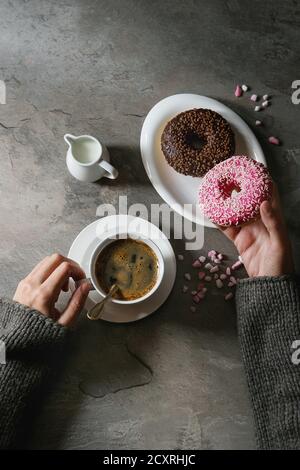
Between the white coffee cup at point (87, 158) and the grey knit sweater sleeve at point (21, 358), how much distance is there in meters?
0.45

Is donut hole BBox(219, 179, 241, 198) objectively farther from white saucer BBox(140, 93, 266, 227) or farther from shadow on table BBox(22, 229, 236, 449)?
shadow on table BBox(22, 229, 236, 449)

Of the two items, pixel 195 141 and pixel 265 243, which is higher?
pixel 195 141

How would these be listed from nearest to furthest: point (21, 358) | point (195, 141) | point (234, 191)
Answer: point (21, 358) < point (234, 191) < point (195, 141)

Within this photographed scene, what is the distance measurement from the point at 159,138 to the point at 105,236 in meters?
0.37

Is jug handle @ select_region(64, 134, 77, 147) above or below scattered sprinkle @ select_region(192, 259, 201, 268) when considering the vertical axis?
above

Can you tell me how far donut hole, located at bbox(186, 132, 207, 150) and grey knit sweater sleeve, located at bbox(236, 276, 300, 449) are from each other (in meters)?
0.46

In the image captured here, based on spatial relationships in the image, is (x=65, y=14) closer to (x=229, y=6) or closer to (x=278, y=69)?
(x=229, y=6)

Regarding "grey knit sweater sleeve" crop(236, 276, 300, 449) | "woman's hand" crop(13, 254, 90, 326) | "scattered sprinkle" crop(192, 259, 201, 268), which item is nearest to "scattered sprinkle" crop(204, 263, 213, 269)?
"scattered sprinkle" crop(192, 259, 201, 268)

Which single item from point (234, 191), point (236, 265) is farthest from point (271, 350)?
point (234, 191)

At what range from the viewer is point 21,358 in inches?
56.7

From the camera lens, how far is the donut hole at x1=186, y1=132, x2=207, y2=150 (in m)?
1.62

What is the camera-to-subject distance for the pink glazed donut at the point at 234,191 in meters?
1.48

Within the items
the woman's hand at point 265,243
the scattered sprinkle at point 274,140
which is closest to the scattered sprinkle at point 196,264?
the woman's hand at point 265,243

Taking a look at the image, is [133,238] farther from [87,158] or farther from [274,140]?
[274,140]
